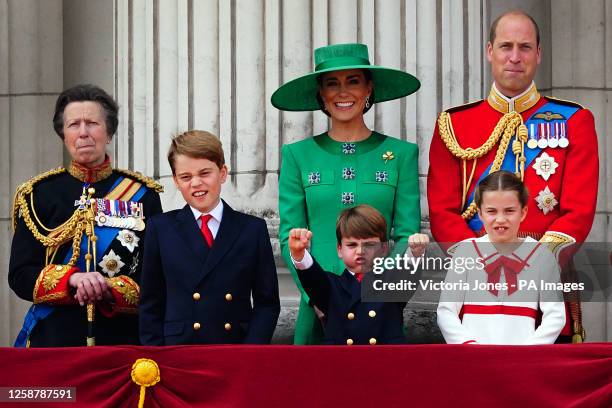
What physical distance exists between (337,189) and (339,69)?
0.47 m

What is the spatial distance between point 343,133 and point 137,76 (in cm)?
142

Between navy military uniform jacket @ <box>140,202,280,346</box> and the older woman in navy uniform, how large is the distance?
0.86 feet

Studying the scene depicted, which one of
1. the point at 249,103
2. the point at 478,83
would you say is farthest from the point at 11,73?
the point at 478,83

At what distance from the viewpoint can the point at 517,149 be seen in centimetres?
574

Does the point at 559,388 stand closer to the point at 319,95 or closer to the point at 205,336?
the point at 205,336

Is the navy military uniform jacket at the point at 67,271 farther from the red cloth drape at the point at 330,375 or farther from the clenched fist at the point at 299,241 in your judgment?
the clenched fist at the point at 299,241

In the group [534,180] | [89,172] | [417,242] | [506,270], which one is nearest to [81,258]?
[89,172]

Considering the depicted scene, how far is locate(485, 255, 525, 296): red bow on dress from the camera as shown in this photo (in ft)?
16.8

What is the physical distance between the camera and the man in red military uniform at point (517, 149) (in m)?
5.56

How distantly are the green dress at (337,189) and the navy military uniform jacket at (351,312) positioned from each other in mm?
365

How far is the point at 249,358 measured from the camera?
4797 millimetres

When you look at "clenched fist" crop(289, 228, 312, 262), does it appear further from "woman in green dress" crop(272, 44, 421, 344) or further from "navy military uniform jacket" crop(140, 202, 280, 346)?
"woman in green dress" crop(272, 44, 421, 344)

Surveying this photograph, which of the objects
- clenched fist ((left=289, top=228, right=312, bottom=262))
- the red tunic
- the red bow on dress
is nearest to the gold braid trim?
the red tunic

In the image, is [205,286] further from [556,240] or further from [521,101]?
[521,101]
